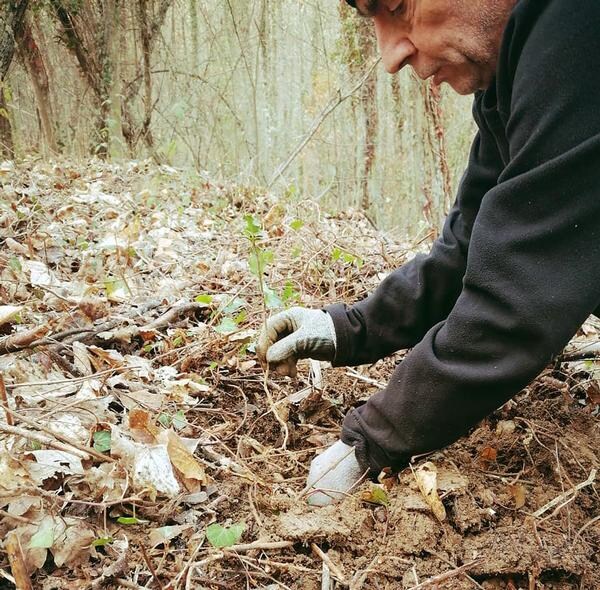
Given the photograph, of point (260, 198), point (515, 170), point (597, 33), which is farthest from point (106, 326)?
point (260, 198)

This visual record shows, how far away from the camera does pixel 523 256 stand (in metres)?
1.07

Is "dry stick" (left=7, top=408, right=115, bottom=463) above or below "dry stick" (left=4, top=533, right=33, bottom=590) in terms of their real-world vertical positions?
above

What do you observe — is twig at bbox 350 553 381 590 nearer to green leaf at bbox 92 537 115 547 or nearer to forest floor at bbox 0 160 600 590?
forest floor at bbox 0 160 600 590

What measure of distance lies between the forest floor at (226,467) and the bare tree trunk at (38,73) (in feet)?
21.1

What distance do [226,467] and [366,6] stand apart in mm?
1192

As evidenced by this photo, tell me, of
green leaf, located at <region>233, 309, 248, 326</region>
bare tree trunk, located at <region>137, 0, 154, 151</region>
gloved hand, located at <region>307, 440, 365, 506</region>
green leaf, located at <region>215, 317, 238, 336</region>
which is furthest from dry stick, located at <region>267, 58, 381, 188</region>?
bare tree trunk, located at <region>137, 0, 154, 151</region>

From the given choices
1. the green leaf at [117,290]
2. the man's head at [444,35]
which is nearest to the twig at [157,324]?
the green leaf at [117,290]

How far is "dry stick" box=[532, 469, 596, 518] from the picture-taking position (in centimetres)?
124

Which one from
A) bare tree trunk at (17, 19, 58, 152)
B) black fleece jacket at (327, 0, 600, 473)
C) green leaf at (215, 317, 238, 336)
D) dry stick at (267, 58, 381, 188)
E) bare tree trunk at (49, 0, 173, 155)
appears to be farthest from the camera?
bare tree trunk at (49, 0, 173, 155)

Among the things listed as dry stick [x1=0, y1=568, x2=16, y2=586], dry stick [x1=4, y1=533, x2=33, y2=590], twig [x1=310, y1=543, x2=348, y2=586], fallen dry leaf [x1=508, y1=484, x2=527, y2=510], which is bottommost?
fallen dry leaf [x1=508, y1=484, x2=527, y2=510]

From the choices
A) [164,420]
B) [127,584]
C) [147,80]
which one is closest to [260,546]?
[127,584]

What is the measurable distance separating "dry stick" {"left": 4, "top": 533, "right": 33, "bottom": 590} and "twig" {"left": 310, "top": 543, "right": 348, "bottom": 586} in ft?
1.79

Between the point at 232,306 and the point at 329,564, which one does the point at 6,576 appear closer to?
the point at 329,564

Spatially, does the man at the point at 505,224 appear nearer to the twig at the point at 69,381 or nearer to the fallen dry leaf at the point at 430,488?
the fallen dry leaf at the point at 430,488
